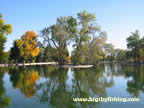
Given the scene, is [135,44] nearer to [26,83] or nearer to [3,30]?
[3,30]

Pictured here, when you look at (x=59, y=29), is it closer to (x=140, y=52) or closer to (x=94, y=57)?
(x=94, y=57)

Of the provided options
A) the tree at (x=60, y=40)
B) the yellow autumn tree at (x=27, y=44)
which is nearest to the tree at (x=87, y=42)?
the tree at (x=60, y=40)

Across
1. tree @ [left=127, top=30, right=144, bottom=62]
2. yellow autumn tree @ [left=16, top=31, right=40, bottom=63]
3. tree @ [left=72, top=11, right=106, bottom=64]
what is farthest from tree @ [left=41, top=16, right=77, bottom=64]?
tree @ [left=127, top=30, right=144, bottom=62]

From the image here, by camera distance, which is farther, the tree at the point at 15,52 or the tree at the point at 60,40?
the tree at the point at 15,52

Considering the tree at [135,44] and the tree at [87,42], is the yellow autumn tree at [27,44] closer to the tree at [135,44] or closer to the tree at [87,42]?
the tree at [87,42]

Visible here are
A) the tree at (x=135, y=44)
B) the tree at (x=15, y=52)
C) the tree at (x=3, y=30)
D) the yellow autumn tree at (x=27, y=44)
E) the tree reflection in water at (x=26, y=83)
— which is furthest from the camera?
the tree at (x=135, y=44)

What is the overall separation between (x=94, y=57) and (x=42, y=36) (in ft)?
37.5

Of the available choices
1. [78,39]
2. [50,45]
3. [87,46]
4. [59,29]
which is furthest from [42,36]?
[87,46]

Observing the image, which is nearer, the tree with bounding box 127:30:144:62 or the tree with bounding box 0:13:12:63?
the tree with bounding box 0:13:12:63

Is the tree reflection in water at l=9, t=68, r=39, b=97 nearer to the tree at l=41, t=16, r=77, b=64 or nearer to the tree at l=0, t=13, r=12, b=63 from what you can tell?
the tree at l=0, t=13, r=12, b=63

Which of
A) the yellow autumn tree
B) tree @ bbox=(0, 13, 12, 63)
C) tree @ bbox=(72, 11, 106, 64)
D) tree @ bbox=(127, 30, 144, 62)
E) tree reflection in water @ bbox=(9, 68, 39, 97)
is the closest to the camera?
tree reflection in water @ bbox=(9, 68, 39, 97)

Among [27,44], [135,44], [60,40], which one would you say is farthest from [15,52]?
[135,44]

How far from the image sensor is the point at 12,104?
18.0ft

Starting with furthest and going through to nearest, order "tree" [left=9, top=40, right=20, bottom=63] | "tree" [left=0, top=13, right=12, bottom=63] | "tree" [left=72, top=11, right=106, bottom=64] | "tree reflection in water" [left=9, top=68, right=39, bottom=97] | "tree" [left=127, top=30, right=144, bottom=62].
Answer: "tree" [left=127, top=30, right=144, bottom=62]
"tree" [left=9, top=40, right=20, bottom=63]
"tree" [left=72, top=11, right=106, bottom=64]
"tree" [left=0, top=13, right=12, bottom=63]
"tree reflection in water" [left=9, top=68, right=39, bottom=97]
